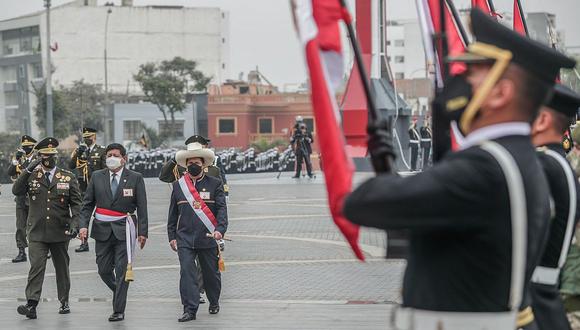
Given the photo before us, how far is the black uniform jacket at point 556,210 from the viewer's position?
5695mm

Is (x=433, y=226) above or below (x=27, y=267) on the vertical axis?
above

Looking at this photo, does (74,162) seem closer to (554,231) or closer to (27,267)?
(27,267)

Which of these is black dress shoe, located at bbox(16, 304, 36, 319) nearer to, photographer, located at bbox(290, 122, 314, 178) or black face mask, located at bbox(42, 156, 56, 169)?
black face mask, located at bbox(42, 156, 56, 169)

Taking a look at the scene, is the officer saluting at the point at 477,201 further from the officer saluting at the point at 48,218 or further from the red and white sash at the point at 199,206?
the officer saluting at the point at 48,218

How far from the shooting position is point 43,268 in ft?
41.9

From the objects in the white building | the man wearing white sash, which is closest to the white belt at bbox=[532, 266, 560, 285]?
the man wearing white sash

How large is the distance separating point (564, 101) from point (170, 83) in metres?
88.4

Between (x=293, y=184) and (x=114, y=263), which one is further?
(x=293, y=184)

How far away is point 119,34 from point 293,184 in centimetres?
8384

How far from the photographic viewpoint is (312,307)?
1279 cm

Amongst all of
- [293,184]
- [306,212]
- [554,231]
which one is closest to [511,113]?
[554,231]

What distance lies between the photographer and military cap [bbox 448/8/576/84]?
154 inches

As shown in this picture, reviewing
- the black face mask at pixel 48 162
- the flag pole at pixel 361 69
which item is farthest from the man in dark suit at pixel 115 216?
the flag pole at pixel 361 69

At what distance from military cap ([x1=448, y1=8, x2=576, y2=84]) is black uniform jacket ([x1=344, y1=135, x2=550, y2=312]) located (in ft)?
0.80
